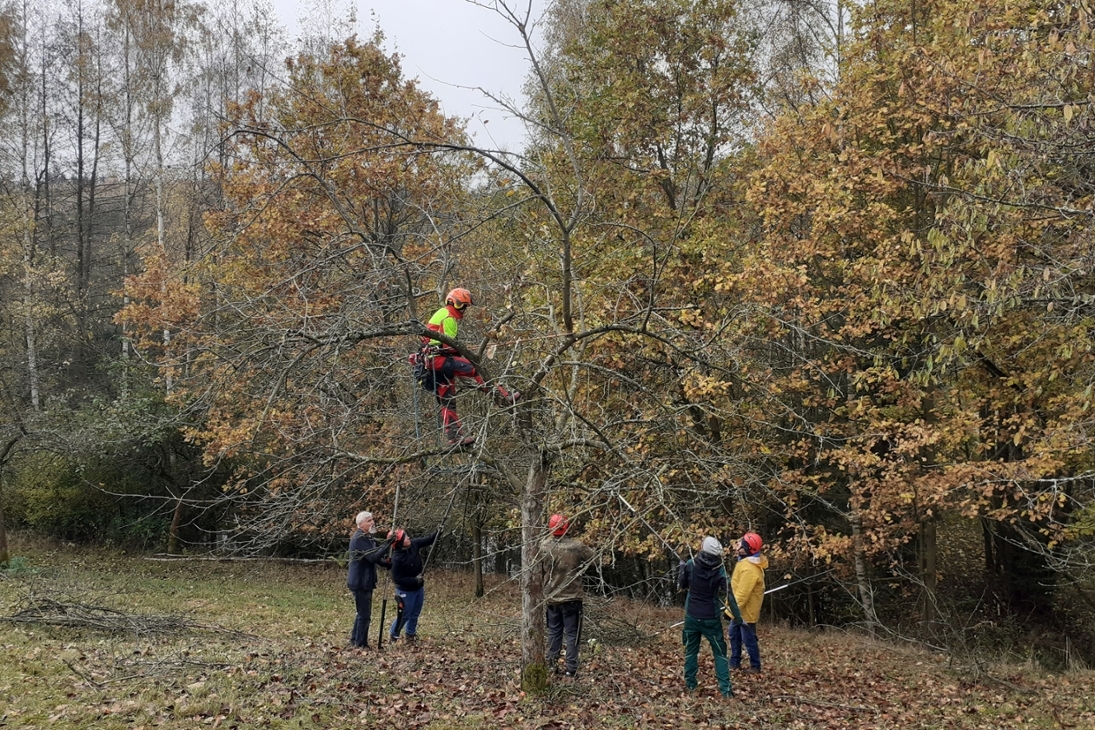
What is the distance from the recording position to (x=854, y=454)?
11.7m

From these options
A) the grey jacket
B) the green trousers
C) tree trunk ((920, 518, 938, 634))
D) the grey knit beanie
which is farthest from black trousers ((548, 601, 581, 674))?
tree trunk ((920, 518, 938, 634))

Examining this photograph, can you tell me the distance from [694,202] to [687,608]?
9.37 metres

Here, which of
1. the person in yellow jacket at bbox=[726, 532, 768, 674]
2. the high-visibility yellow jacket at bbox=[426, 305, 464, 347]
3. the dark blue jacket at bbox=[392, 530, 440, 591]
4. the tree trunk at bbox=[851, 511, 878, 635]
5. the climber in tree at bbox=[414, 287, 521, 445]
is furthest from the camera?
the tree trunk at bbox=[851, 511, 878, 635]

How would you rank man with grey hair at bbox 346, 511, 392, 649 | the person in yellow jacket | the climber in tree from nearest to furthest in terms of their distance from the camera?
1. the climber in tree
2. man with grey hair at bbox 346, 511, 392, 649
3. the person in yellow jacket

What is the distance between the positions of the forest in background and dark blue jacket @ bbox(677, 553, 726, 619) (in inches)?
13.0

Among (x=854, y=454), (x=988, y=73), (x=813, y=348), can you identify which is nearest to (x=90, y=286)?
(x=813, y=348)

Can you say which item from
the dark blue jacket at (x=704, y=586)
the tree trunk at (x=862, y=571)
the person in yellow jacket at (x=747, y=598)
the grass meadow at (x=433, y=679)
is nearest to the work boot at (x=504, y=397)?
the grass meadow at (x=433, y=679)

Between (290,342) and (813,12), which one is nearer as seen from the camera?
(290,342)

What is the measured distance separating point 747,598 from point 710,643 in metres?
1.80

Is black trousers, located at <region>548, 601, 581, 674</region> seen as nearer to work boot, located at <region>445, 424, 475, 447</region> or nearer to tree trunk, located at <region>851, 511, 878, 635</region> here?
work boot, located at <region>445, 424, 475, 447</region>

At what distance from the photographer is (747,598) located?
9633 mm

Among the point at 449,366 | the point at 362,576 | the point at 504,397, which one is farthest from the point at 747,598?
the point at 449,366

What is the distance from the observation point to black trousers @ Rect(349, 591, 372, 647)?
9.41 meters

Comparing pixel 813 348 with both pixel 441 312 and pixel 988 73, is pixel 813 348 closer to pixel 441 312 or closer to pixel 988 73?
pixel 988 73
